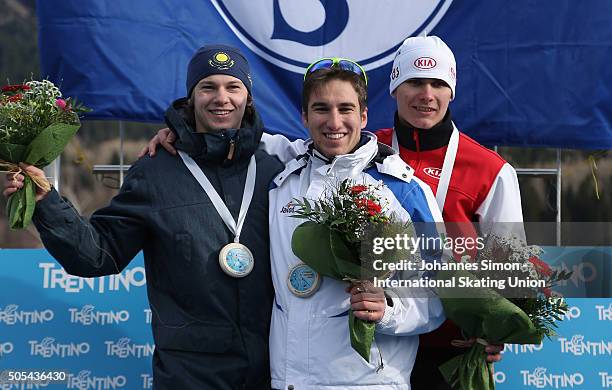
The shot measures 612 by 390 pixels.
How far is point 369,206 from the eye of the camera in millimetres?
2830

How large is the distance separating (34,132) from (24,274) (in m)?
1.44

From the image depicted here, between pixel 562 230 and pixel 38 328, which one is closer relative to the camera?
pixel 38 328

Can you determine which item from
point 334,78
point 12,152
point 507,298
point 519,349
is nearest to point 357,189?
point 334,78

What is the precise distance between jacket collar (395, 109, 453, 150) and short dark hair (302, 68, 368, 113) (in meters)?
0.37

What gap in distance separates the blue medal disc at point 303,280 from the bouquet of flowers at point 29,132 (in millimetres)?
931

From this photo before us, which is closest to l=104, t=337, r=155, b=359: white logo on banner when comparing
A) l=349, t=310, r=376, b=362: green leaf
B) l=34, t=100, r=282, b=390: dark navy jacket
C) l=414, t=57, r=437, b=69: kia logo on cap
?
l=34, t=100, r=282, b=390: dark navy jacket

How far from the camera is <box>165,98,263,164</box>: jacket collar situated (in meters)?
3.31

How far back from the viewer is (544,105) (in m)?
4.73

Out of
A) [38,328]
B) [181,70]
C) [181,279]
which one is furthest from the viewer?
[181,70]

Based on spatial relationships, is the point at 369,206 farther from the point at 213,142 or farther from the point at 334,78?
the point at 213,142

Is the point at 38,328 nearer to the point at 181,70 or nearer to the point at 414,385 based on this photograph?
the point at 181,70

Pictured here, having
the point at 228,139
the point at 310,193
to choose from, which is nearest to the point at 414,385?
the point at 310,193

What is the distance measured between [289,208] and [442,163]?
0.71 metres

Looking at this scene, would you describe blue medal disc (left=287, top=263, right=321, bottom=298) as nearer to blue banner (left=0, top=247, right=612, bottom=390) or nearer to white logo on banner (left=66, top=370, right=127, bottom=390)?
blue banner (left=0, top=247, right=612, bottom=390)
